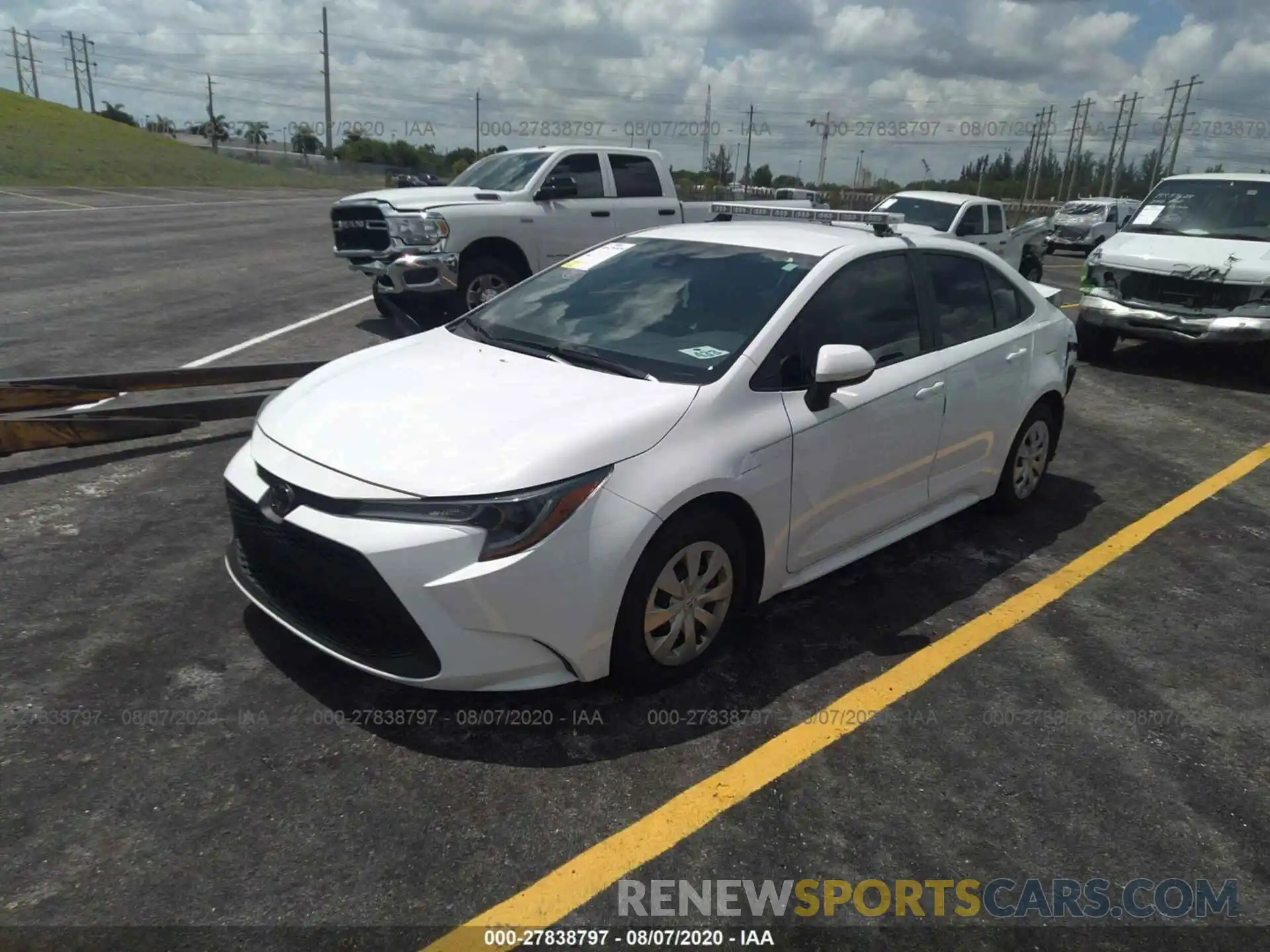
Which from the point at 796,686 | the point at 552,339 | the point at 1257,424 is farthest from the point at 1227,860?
the point at 1257,424

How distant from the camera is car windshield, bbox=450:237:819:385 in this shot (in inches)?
150

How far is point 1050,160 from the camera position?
8525cm

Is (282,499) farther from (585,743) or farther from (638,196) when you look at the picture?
(638,196)

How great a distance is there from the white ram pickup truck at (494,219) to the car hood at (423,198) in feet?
0.05

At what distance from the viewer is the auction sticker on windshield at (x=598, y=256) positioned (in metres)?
4.68

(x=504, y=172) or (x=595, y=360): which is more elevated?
(x=504, y=172)

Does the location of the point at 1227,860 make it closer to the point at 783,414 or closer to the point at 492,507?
the point at 783,414

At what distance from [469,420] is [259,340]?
6765 millimetres

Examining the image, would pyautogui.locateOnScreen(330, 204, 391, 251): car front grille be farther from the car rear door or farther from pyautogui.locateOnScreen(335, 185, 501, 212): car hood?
the car rear door

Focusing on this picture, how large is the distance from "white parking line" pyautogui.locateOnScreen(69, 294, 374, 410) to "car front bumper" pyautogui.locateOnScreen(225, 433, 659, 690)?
3.75m

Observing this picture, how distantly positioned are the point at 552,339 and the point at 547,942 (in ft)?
7.98

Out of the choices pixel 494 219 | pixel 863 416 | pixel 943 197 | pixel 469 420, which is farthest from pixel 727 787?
pixel 943 197

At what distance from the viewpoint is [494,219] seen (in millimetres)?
10016

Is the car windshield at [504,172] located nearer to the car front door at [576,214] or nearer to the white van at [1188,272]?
the car front door at [576,214]
